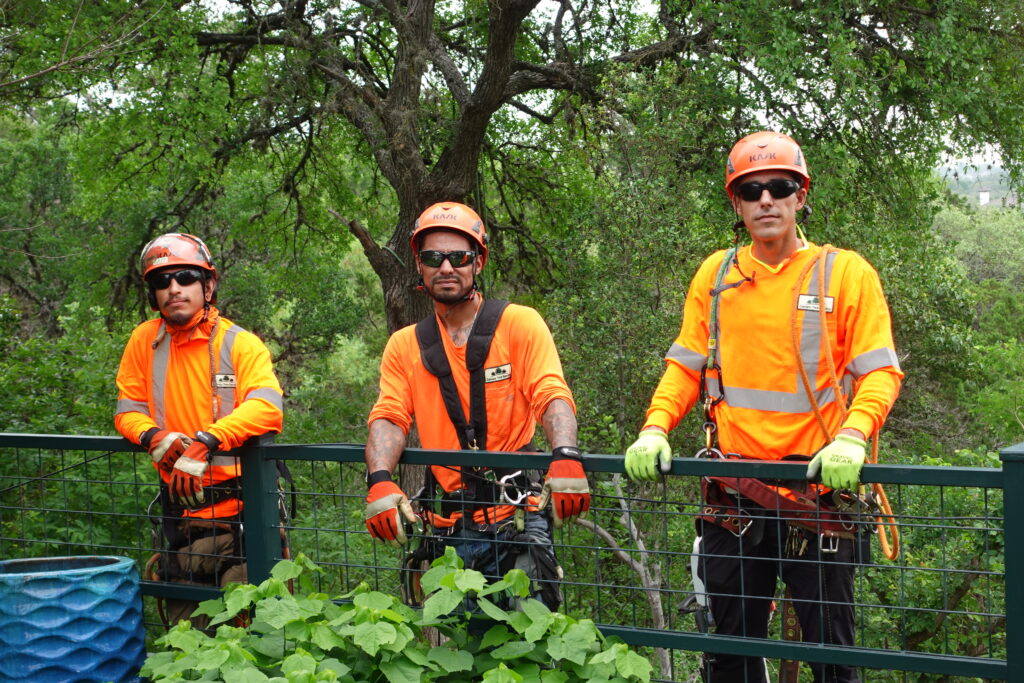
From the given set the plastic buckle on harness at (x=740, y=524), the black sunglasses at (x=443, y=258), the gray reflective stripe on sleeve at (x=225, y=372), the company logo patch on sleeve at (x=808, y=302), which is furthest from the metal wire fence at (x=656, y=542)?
the black sunglasses at (x=443, y=258)

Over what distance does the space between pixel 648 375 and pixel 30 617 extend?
879cm

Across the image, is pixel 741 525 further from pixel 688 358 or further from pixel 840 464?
pixel 688 358

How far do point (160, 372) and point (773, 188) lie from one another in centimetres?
287

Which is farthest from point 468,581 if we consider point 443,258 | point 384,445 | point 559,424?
point 443,258

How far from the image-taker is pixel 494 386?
4086 millimetres

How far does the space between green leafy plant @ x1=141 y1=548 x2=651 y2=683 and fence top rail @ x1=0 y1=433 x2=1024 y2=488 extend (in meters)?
0.40

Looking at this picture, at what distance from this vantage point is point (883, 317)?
138 inches

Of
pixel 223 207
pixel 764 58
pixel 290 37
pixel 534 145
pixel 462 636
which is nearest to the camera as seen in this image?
pixel 462 636

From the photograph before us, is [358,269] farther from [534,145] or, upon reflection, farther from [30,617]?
[30,617]

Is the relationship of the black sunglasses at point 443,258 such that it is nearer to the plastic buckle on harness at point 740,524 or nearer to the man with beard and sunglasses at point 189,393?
the man with beard and sunglasses at point 189,393

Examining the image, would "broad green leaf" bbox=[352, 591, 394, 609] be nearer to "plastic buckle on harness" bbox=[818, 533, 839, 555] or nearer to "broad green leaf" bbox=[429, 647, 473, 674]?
"broad green leaf" bbox=[429, 647, 473, 674]

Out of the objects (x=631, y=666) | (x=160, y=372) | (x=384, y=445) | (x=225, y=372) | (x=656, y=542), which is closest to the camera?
(x=631, y=666)

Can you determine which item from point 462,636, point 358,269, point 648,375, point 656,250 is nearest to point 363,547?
point 648,375

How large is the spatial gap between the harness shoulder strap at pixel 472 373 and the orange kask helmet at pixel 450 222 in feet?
1.06
